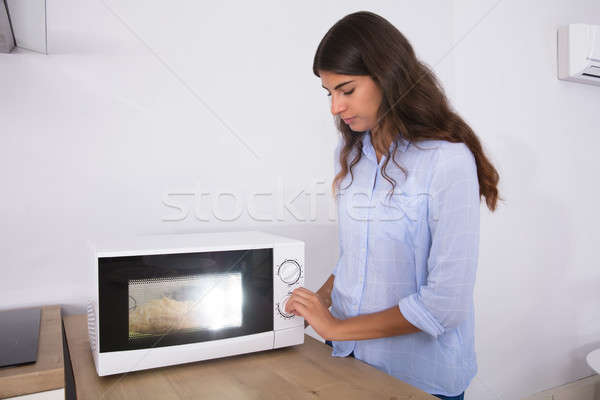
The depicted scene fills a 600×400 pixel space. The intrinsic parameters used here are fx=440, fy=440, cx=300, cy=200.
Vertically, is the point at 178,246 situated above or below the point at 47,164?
below

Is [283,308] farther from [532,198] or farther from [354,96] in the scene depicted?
[532,198]

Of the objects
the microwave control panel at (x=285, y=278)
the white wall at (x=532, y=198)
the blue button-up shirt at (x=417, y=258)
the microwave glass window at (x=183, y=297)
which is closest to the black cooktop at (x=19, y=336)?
the microwave glass window at (x=183, y=297)

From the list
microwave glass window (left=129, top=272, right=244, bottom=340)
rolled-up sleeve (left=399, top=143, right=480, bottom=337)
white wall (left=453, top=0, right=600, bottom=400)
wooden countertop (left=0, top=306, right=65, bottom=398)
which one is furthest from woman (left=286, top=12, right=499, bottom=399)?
white wall (left=453, top=0, right=600, bottom=400)

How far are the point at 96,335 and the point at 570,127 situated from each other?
2.11 m

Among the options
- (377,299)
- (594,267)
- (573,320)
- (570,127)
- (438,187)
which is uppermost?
(570,127)

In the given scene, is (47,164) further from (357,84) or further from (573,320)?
(573,320)

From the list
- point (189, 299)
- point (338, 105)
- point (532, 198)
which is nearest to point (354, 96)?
point (338, 105)

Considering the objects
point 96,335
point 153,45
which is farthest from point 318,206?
point 96,335

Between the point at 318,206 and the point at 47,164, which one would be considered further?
the point at 318,206

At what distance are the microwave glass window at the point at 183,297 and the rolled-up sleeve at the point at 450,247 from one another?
30 cm

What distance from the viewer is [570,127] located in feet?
6.64

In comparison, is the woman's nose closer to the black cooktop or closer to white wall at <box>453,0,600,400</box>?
the black cooktop

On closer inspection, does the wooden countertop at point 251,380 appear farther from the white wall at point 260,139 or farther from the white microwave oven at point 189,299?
the white wall at point 260,139

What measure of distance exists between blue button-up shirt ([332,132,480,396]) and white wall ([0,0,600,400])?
428mm
